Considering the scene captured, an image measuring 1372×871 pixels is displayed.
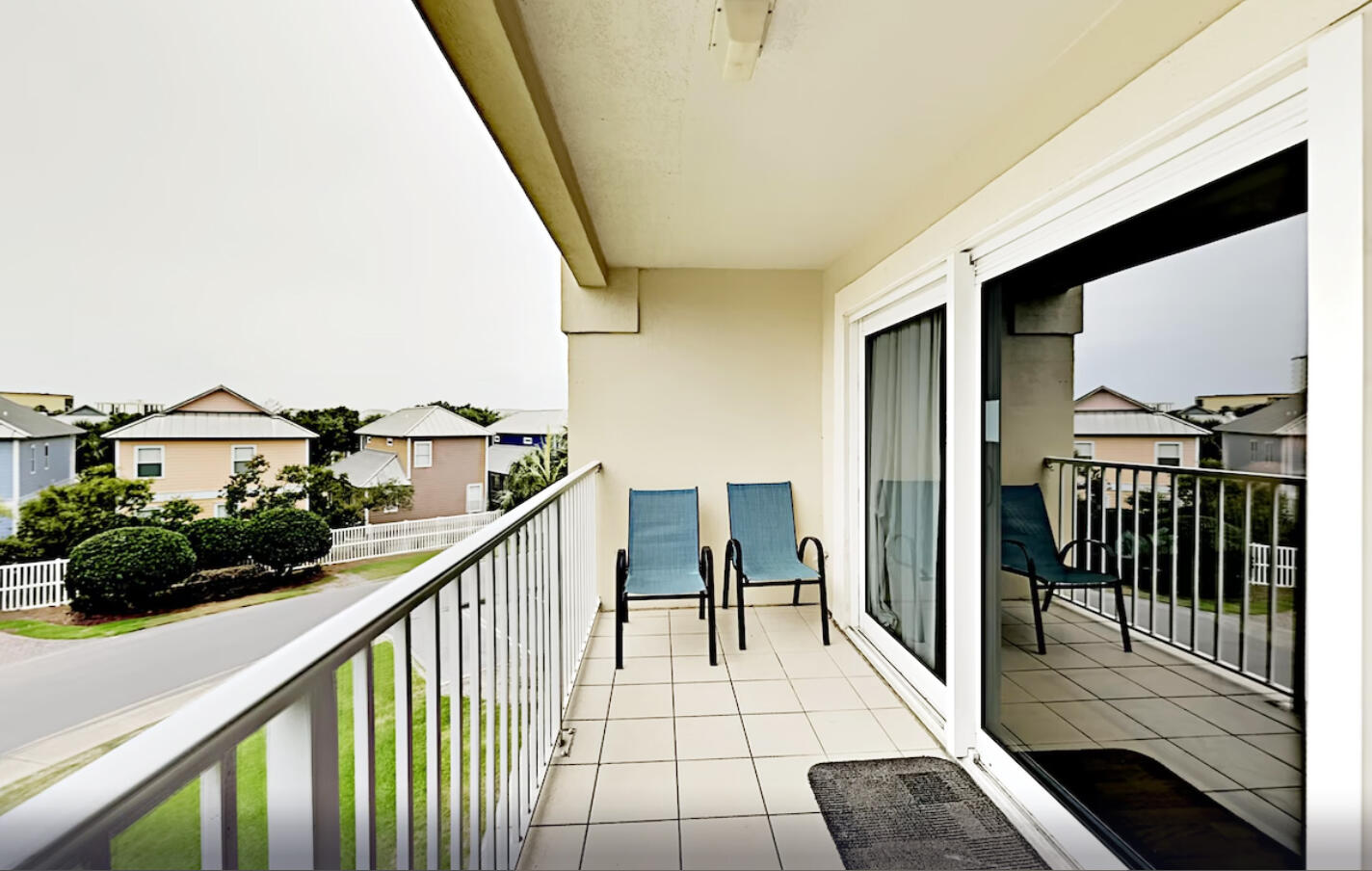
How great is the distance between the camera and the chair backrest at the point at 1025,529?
2010 millimetres

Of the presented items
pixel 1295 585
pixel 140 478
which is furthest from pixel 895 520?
pixel 140 478

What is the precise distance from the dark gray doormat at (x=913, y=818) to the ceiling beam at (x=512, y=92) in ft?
7.94

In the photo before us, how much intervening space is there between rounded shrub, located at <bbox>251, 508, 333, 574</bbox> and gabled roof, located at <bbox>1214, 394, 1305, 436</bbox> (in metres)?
3.17

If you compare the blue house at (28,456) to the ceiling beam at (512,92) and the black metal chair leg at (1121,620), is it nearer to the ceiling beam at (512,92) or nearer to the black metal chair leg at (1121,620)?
the ceiling beam at (512,92)

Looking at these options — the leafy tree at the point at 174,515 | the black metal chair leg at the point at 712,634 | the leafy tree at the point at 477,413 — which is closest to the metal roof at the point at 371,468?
the leafy tree at the point at 174,515

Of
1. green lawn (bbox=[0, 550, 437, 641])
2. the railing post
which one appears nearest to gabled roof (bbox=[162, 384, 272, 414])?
green lawn (bbox=[0, 550, 437, 641])

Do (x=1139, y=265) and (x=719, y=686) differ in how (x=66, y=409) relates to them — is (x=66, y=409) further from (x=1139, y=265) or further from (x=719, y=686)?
(x=1139, y=265)

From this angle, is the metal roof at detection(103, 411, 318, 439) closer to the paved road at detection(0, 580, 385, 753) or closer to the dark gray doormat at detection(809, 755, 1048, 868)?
the paved road at detection(0, 580, 385, 753)

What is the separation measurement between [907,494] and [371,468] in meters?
2.92

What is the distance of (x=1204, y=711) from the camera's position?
143cm

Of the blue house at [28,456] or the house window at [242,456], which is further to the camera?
the house window at [242,456]

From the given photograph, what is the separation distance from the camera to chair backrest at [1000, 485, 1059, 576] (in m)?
2.01

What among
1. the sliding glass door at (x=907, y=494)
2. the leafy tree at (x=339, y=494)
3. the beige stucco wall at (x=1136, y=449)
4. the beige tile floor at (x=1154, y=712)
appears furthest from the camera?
the leafy tree at (x=339, y=494)

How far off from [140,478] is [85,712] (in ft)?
4.46
